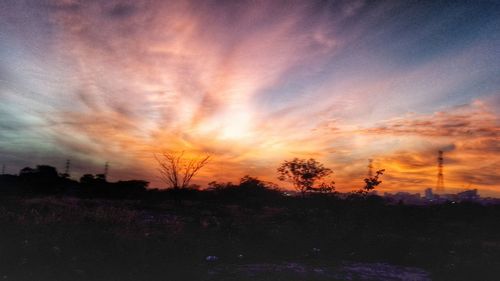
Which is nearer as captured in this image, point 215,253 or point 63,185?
point 215,253

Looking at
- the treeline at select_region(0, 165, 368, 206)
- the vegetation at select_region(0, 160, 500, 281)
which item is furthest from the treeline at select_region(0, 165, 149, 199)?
the vegetation at select_region(0, 160, 500, 281)

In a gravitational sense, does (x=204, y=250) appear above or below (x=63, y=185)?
below

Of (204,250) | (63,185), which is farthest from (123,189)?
(204,250)

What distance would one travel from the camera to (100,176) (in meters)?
57.8

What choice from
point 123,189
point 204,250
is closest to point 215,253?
point 204,250

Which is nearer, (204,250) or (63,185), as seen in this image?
(204,250)

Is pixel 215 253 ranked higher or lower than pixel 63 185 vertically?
lower

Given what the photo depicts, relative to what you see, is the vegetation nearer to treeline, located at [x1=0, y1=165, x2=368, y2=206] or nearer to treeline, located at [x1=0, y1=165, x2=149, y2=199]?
treeline, located at [x1=0, y1=165, x2=368, y2=206]

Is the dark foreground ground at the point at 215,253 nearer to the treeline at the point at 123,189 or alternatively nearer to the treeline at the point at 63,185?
the treeline at the point at 123,189

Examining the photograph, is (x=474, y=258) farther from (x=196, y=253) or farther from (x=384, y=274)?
(x=196, y=253)

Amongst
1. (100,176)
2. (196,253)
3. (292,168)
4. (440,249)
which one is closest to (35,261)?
(196,253)

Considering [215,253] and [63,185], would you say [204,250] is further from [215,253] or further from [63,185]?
[63,185]

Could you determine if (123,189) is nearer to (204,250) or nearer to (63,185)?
(63,185)

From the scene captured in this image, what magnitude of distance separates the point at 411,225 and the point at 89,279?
2217cm
